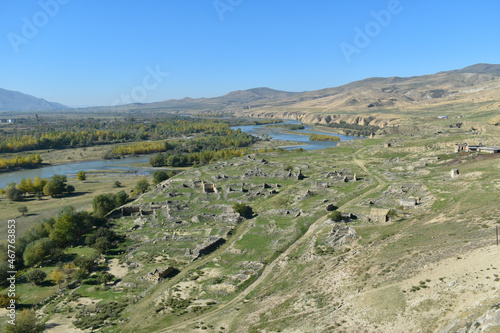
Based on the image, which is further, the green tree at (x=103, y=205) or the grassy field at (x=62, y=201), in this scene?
the grassy field at (x=62, y=201)

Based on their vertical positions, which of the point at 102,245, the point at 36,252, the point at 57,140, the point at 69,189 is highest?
the point at 57,140

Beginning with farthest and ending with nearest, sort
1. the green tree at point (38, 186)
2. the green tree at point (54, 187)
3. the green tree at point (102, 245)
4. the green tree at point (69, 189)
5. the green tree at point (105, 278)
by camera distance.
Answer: the green tree at point (69, 189), the green tree at point (38, 186), the green tree at point (54, 187), the green tree at point (102, 245), the green tree at point (105, 278)

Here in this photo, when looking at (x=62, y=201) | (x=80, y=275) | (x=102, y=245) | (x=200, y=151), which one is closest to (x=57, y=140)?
(x=200, y=151)

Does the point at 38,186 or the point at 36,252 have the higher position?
the point at 38,186

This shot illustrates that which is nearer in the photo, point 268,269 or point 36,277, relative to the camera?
point 268,269

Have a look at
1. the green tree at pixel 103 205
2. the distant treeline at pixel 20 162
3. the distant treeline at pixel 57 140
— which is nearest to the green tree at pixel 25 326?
the green tree at pixel 103 205

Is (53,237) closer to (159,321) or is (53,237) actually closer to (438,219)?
(159,321)

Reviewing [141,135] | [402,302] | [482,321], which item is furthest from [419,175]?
[141,135]

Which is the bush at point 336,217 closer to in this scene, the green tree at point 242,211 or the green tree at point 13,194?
the green tree at point 242,211

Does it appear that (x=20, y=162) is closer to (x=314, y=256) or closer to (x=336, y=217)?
(x=336, y=217)

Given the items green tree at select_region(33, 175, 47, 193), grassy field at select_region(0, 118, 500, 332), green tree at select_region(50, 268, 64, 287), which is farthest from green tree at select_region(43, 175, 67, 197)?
green tree at select_region(50, 268, 64, 287)

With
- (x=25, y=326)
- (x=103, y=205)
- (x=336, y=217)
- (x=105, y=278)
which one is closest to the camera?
(x=25, y=326)
